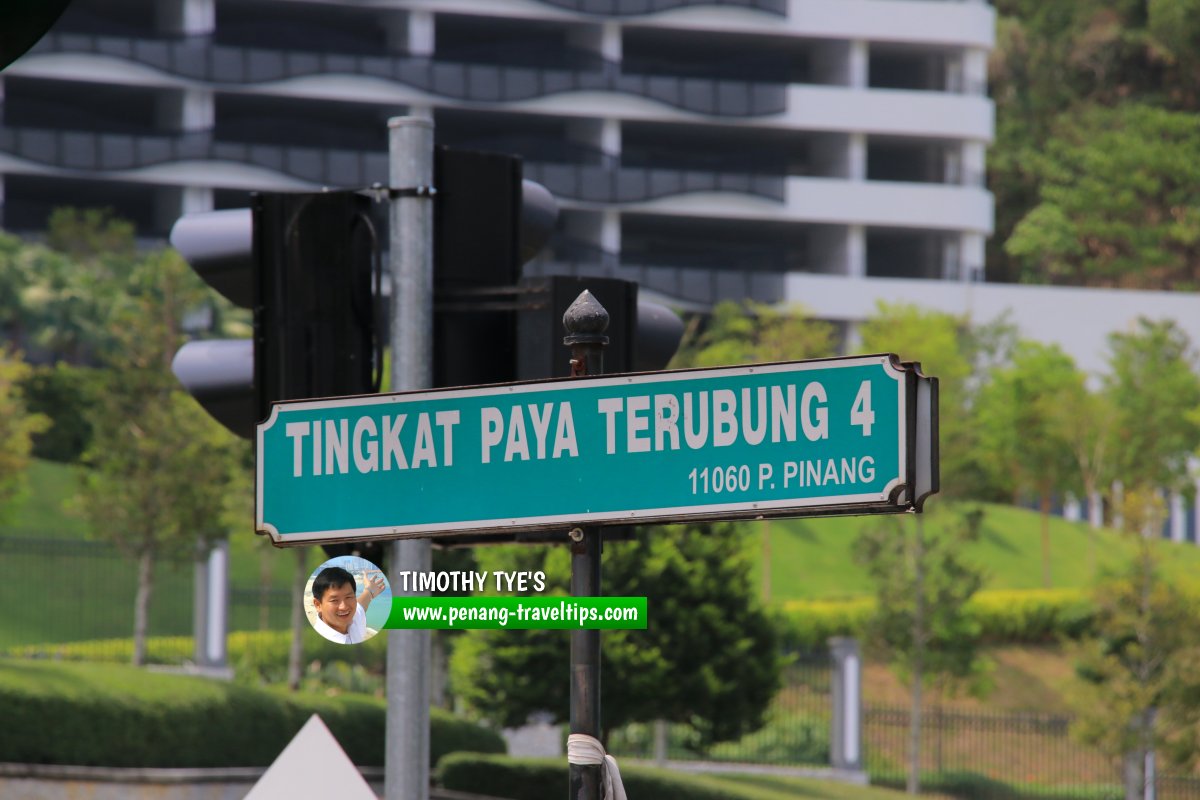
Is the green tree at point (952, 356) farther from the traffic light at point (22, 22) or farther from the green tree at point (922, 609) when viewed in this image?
the traffic light at point (22, 22)

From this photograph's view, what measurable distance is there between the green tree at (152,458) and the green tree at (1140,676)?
15.2 m

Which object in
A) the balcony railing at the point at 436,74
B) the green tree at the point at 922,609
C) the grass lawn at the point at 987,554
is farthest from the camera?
the balcony railing at the point at 436,74

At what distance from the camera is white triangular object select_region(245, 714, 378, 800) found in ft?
14.3

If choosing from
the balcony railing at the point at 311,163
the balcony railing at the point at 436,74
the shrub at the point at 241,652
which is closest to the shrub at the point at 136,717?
the shrub at the point at 241,652

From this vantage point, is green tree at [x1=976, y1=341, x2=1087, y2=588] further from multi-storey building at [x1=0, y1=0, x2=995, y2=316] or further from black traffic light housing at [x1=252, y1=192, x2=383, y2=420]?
black traffic light housing at [x1=252, y1=192, x2=383, y2=420]

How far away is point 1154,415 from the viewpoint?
5750cm

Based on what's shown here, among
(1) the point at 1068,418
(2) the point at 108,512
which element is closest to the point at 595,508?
(2) the point at 108,512

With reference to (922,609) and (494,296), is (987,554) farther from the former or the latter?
(494,296)

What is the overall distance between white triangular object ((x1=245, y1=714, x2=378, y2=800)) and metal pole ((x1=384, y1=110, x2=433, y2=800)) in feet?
1.10

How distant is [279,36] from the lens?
2657 inches

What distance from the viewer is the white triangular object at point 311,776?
4.36m

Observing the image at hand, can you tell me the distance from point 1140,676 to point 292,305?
2862 centimetres

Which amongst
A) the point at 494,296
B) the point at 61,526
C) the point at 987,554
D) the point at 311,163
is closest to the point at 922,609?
the point at 987,554

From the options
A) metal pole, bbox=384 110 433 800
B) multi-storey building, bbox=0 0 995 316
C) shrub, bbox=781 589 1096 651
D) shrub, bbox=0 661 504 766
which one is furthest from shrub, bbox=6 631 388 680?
multi-storey building, bbox=0 0 995 316
